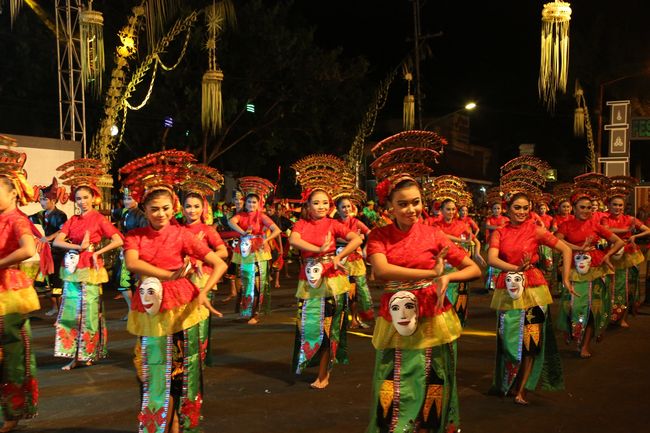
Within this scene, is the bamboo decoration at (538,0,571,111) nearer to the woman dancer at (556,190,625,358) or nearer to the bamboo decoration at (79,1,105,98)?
the woman dancer at (556,190,625,358)

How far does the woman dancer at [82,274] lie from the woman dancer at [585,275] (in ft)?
17.3

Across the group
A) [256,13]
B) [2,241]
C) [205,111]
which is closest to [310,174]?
[2,241]

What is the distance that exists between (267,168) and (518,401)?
29384 mm

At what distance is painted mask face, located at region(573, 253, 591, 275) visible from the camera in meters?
8.81

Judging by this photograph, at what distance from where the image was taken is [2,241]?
5.70m

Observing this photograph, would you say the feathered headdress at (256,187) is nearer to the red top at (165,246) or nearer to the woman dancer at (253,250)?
the woman dancer at (253,250)

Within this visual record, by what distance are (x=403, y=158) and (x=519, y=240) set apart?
1.75 m

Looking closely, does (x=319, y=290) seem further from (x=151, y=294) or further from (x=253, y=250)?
(x=253, y=250)

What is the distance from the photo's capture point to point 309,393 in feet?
23.4

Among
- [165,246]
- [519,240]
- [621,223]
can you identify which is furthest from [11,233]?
[621,223]

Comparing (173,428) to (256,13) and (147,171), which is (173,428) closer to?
(147,171)

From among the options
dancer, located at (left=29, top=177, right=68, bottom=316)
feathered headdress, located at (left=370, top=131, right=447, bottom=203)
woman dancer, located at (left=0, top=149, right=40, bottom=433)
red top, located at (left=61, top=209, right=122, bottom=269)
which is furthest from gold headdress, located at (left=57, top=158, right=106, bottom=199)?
dancer, located at (left=29, top=177, right=68, bottom=316)

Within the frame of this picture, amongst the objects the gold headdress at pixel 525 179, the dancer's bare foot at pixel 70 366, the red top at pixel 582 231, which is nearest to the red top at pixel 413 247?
the gold headdress at pixel 525 179

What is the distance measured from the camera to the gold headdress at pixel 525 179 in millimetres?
7216
